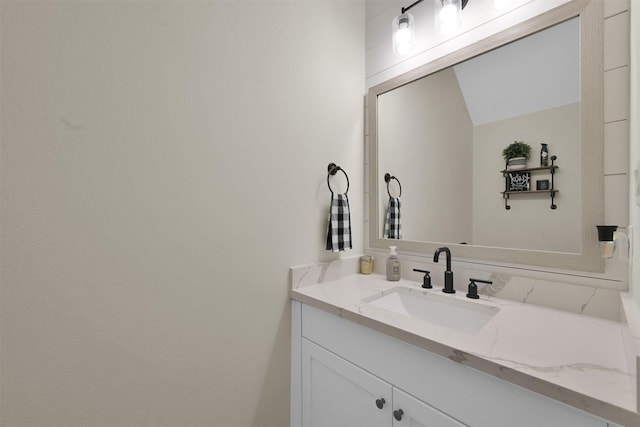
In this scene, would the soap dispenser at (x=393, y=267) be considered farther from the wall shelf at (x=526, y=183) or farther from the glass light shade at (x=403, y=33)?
the glass light shade at (x=403, y=33)

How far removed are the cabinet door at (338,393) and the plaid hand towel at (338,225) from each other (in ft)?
1.45

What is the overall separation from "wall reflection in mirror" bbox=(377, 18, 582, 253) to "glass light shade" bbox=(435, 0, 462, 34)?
16 centimetres

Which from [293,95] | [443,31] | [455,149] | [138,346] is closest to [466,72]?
[443,31]

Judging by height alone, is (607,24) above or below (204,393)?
above

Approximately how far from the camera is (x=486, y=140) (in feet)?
3.77

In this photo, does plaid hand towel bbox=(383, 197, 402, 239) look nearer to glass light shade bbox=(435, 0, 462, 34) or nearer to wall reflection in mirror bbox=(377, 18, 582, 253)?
wall reflection in mirror bbox=(377, 18, 582, 253)

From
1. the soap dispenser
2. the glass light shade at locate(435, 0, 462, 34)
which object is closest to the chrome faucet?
the soap dispenser

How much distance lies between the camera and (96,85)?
2.59ft

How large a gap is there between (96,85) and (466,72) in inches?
54.0

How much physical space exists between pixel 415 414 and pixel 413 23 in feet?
5.24

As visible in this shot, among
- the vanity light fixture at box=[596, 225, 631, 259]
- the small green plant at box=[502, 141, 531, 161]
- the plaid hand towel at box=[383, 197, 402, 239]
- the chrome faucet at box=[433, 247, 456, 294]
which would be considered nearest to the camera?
the vanity light fixture at box=[596, 225, 631, 259]

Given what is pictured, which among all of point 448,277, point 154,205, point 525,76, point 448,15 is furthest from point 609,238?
point 154,205

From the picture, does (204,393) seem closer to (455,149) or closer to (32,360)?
(32,360)

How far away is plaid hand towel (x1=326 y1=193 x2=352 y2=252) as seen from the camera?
51.8 inches
